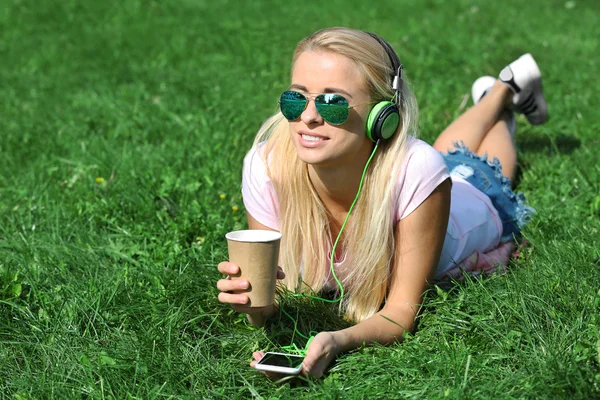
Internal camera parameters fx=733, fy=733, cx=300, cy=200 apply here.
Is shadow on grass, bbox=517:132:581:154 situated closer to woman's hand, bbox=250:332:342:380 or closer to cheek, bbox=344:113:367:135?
cheek, bbox=344:113:367:135


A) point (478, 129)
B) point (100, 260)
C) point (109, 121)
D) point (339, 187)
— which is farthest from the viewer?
point (109, 121)

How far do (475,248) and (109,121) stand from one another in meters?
3.29

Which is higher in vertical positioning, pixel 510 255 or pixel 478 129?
pixel 478 129

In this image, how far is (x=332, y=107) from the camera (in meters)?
2.80

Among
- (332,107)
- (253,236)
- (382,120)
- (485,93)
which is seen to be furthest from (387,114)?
(485,93)

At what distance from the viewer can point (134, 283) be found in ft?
10.8

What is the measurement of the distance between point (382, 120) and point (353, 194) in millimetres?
436

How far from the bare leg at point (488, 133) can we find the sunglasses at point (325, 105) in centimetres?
196

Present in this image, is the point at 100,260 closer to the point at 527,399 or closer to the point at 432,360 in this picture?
the point at 432,360

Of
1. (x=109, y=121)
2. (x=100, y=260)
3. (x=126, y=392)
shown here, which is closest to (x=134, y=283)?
(x=100, y=260)

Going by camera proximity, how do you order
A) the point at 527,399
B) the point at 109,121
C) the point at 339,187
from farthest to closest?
the point at 109,121
the point at 339,187
the point at 527,399

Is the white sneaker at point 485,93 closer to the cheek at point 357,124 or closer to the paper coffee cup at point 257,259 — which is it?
the cheek at point 357,124

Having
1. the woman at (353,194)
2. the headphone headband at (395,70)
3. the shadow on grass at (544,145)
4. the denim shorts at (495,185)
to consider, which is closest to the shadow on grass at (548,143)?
the shadow on grass at (544,145)

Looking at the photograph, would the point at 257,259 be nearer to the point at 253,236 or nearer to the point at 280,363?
the point at 253,236
